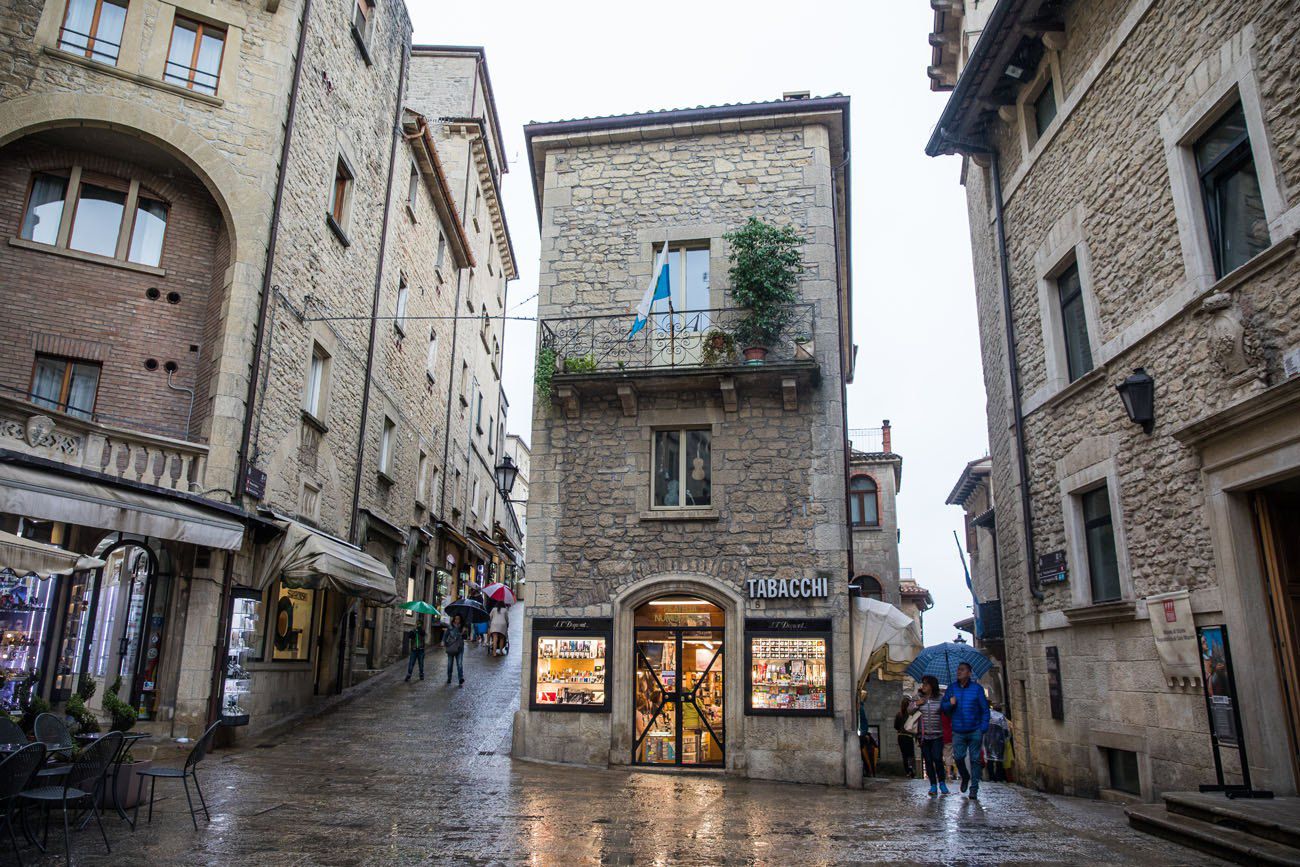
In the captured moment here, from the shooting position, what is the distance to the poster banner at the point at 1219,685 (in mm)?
7703

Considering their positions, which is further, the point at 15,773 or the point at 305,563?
the point at 305,563

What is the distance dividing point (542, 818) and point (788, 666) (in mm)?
4895

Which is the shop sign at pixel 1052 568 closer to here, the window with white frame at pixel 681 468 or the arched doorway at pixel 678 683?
the arched doorway at pixel 678 683

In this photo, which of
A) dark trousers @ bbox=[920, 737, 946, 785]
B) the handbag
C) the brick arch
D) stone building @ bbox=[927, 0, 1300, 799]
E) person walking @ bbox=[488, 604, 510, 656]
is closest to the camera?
stone building @ bbox=[927, 0, 1300, 799]

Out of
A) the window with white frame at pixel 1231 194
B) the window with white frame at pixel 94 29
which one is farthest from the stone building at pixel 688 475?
the window with white frame at pixel 94 29

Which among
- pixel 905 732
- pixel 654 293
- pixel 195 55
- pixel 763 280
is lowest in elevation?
pixel 905 732

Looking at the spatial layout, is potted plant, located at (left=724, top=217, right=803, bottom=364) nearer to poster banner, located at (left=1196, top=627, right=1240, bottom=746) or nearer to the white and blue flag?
the white and blue flag

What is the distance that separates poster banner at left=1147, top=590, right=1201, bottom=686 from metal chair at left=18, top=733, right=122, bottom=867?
9.88m

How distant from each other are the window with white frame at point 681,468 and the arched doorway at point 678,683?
1.45 meters

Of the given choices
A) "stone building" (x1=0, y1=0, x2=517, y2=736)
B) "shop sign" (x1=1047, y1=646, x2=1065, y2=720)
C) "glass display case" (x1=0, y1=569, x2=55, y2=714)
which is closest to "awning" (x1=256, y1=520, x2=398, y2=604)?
"stone building" (x1=0, y1=0, x2=517, y2=736)

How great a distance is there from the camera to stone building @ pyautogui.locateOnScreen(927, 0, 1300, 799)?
316 inches

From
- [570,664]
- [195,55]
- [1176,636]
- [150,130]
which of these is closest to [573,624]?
[570,664]

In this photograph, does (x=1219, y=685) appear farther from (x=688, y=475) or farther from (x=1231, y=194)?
(x=688, y=475)

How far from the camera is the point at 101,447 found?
35.9 ft
